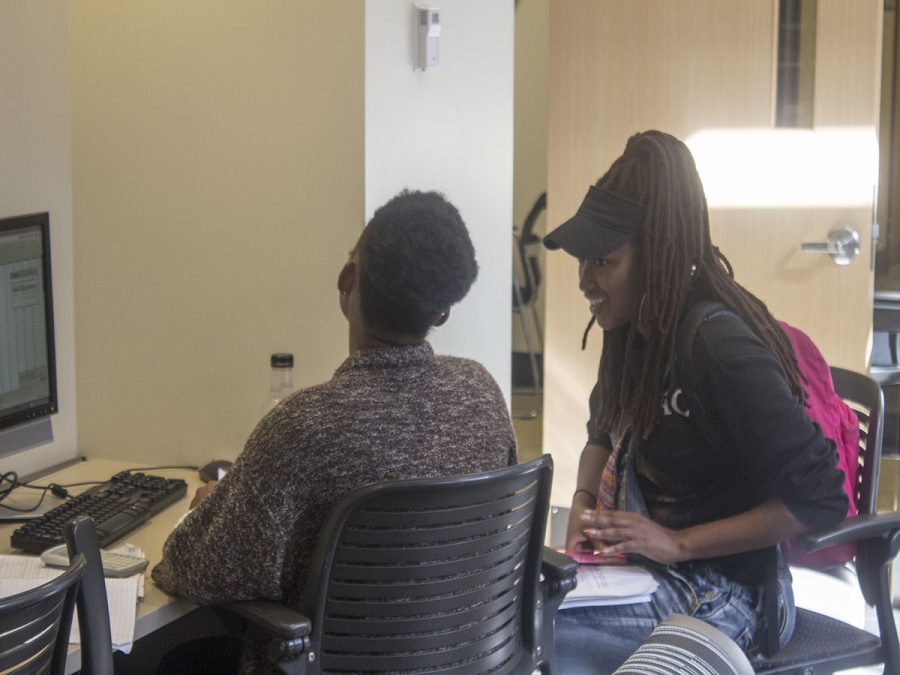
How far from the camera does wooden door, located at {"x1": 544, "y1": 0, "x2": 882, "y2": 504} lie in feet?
Answer: 10.4

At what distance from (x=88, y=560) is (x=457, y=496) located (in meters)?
0.48

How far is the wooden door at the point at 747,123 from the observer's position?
3.16m

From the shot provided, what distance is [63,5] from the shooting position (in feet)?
7.68

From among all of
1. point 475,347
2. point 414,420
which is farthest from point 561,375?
point 414,420

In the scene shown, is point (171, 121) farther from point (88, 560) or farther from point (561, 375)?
point (561, 375)

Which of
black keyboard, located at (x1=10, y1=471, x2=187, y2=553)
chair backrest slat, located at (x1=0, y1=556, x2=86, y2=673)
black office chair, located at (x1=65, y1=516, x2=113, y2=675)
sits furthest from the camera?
black keyboard, located at (x1=10, y1=471, x2=187, y2=553)

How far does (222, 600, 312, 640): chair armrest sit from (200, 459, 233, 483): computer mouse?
765 mm

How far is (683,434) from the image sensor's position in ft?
5.94

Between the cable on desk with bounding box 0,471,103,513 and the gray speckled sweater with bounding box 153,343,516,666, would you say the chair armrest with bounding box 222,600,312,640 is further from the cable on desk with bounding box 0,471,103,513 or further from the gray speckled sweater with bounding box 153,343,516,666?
the cable on desk with bounding box 0,471,103,513

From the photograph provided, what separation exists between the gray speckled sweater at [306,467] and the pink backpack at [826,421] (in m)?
0.60

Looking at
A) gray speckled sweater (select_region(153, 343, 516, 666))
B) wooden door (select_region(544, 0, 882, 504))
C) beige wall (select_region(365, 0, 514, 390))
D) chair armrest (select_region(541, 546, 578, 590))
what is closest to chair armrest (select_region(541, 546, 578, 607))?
chair armrest (select_region(541, 546, 578, 590))

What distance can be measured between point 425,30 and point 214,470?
3.35 feet

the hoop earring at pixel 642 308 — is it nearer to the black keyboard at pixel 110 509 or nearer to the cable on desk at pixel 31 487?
the black keyboard at pixel 110 509

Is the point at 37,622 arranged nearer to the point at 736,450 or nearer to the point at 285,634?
the point at 285,634
